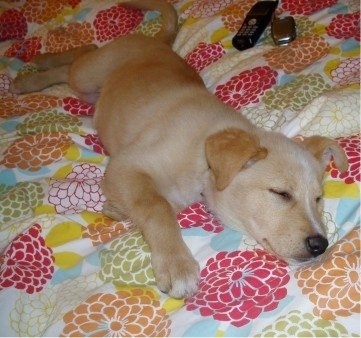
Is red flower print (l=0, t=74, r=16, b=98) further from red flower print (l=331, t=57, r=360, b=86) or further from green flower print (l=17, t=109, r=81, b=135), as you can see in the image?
red flower print (l=331, t=57, r=360, b=86)

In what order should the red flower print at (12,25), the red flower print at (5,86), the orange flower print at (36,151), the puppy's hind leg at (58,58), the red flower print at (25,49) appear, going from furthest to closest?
the red flower print at (12,25) → the red flower print at (25,49) → the puppy's hind leg at (58,58) → the red flower print at (5,86) → the orange flower print at (36,151)

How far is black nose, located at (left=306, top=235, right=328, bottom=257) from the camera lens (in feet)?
6.14

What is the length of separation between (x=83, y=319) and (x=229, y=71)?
5.86 feet

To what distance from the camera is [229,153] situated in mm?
1989

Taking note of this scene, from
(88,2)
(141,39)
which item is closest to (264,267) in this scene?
(141,39)

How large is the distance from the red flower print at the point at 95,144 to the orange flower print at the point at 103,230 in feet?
2.06

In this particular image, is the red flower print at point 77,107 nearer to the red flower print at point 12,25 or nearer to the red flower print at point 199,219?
the red flower print at point 12,25

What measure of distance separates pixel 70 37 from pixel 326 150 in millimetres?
2387

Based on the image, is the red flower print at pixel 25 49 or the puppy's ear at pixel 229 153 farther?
the red flower print at pixel 25 49

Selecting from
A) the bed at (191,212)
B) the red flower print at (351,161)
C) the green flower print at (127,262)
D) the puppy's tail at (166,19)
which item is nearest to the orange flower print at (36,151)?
the bed at (191,212)

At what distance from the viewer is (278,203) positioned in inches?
79.7

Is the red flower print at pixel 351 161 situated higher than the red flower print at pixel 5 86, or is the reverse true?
the red flower print at pixel 351 161

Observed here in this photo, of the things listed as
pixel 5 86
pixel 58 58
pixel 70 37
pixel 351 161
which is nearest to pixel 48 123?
pixel 5 86

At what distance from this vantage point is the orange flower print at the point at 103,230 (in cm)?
216
